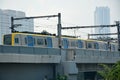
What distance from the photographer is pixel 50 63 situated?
33281 mm

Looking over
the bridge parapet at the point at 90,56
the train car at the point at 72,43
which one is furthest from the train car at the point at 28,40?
the bridge parapet at the point at 90,56

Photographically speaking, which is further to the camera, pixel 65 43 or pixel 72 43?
pixel 72 43

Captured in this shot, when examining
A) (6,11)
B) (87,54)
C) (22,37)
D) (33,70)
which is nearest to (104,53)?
(87,54)

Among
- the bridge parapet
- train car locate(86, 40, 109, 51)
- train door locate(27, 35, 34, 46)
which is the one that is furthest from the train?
the bridge parapet

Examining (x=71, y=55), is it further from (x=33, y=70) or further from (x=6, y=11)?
(x=6, y=11)

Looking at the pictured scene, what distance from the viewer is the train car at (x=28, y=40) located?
37188mm

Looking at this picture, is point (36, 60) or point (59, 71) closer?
point (36, 60)

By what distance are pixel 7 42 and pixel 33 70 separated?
8334 mm

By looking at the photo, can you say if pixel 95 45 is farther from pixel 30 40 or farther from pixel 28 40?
pixel 28 40

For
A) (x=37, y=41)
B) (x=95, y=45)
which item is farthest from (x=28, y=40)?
(x=95, y=45)

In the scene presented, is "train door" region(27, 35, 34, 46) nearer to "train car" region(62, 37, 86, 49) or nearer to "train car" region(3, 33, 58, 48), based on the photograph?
"train car" region(3, 33, 58, 48)

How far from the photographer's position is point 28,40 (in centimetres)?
3809

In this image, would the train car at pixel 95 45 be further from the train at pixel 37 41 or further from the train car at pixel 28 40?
the train car at pixel 28 40

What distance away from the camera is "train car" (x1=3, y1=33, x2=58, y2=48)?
37.2m
